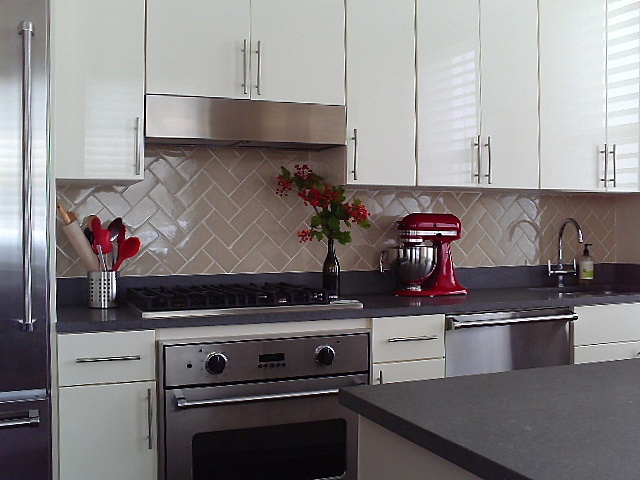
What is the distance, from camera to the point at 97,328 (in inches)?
105

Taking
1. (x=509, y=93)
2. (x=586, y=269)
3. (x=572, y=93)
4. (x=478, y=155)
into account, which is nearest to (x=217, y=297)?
(x=478, y=155)

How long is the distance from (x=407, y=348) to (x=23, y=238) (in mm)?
1502

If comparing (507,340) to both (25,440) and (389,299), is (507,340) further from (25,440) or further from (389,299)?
(25,440)

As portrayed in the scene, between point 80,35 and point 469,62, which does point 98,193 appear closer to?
point 80,35

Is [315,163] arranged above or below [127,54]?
below

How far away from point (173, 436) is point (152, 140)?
122 centimetres

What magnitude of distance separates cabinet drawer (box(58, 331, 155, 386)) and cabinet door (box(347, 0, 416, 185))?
45.9 inches

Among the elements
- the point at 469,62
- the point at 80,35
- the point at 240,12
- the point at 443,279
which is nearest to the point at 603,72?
the point at 469,62

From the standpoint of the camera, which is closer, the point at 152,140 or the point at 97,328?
the point at 97,328

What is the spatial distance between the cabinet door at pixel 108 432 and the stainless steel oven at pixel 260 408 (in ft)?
0.21

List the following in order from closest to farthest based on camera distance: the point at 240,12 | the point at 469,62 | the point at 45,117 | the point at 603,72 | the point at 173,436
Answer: the point at 45,117
the point at 173,436
the point at 240,12
the point at 469,62
the point at 603,72

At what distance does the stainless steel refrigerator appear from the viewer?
2.46 m

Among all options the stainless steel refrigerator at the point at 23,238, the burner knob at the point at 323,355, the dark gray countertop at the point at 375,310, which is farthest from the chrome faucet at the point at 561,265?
the stainless steel refrigerator at the point at 23,238

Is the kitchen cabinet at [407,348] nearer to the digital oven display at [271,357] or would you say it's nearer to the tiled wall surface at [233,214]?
the digital oven display at [271,357]
